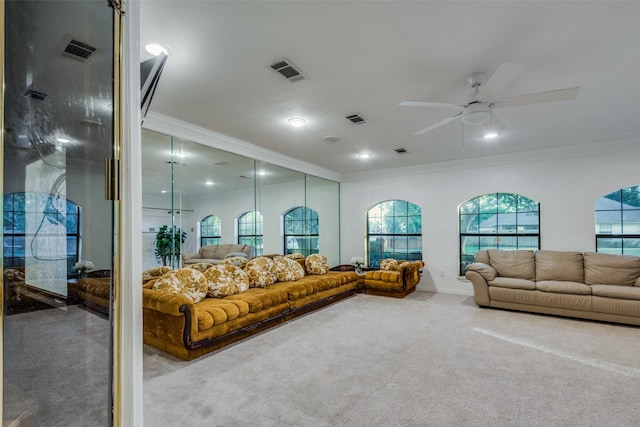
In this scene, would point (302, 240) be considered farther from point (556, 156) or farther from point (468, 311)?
point (556, 156)

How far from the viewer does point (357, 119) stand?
3709 millimetres

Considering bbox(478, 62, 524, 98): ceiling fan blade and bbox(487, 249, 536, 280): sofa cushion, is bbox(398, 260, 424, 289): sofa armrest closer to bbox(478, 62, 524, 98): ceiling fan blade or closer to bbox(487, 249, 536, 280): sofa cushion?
bbox(487, 249, 536, 280): sofa cushion

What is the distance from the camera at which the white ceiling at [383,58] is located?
75.5 inches

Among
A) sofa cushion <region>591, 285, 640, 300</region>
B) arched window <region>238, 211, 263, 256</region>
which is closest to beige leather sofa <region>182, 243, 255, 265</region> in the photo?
arched window <region>238, 211, 263, 256</region>

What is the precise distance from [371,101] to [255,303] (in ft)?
8.34

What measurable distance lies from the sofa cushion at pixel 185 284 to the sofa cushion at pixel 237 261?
2.64 ft

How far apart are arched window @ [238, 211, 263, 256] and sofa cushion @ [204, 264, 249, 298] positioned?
74 centimetres

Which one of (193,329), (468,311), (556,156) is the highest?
(556,156)

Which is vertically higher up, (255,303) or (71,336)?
(71,336)

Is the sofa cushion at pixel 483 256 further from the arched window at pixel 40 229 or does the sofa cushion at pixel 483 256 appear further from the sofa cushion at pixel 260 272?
the arched window at pixel 40 229

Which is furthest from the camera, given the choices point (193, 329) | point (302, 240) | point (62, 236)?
point (302, 240)

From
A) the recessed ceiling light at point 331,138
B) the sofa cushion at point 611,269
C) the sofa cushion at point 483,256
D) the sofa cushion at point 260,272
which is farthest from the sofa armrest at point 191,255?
the sofa cushion at point 611,269

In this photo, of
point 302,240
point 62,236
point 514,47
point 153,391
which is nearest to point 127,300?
point 62,236

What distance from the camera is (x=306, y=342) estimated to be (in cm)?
334
